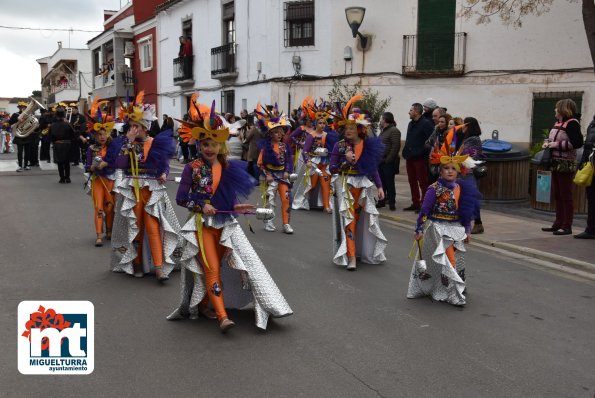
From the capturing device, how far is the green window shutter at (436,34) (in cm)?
1817

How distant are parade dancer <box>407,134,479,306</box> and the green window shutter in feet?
42.0

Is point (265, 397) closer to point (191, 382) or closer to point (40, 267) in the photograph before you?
point (191, 382)

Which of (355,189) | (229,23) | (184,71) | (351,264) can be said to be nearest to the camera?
(351,264)

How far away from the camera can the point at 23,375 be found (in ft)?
14.3

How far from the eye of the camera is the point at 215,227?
5.30 m

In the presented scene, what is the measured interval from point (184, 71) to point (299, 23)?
335 inches

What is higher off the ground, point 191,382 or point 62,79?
point 62,79

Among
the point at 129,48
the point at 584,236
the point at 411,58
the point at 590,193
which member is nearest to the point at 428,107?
the point at 590,193

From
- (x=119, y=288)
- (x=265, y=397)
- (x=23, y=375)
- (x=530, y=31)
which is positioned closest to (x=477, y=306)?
(x=265, y=397)

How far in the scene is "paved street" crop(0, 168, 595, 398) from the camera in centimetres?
425

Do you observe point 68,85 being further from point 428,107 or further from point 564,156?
point 564,156

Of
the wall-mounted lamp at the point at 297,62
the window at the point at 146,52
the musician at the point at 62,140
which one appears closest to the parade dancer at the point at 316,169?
the musician at the point at 62,140

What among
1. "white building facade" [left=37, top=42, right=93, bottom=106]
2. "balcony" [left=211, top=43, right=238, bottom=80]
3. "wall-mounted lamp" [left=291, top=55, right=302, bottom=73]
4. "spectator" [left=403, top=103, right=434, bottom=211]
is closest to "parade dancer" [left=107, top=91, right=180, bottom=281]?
"spectator" [left=403, top=103, right=434, bottom=211]

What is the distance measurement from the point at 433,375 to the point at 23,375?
111 inches
